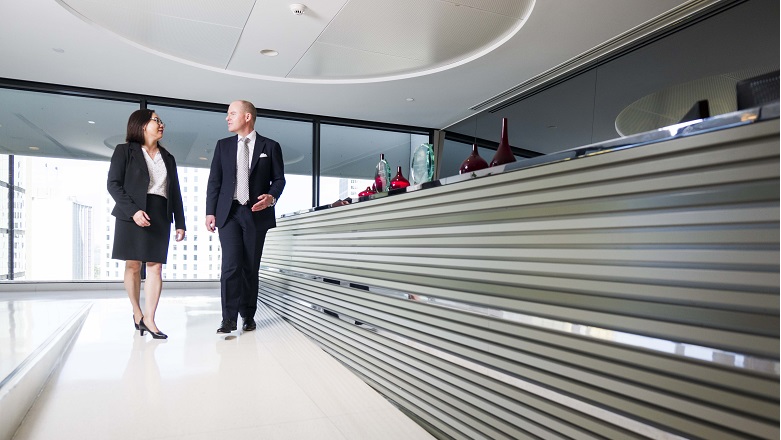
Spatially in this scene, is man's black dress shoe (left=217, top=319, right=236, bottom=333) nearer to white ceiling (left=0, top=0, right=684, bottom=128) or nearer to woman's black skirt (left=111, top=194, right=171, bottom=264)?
woman's black skirt (left=111, top=194, right=171, bottom=264)

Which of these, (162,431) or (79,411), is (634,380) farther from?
(79,411)

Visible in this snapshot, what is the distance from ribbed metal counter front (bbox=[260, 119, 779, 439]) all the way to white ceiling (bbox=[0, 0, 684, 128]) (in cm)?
316

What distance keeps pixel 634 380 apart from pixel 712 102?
14.3ft

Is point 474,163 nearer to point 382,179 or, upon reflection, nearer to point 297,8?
point 382,179

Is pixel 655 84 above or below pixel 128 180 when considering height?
above

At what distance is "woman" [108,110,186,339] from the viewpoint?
310 centimetres

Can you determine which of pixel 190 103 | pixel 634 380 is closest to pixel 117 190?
pixel 634 380

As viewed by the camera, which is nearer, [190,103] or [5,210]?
[5,210]

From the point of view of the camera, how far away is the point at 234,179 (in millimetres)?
3352

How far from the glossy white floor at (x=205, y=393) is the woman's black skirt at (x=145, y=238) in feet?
1.75

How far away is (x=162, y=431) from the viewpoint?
163cm

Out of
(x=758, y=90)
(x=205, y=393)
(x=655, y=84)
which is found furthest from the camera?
(x=655, y=84)

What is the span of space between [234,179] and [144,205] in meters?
0.57

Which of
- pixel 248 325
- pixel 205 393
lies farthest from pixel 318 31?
pixel 205 393
